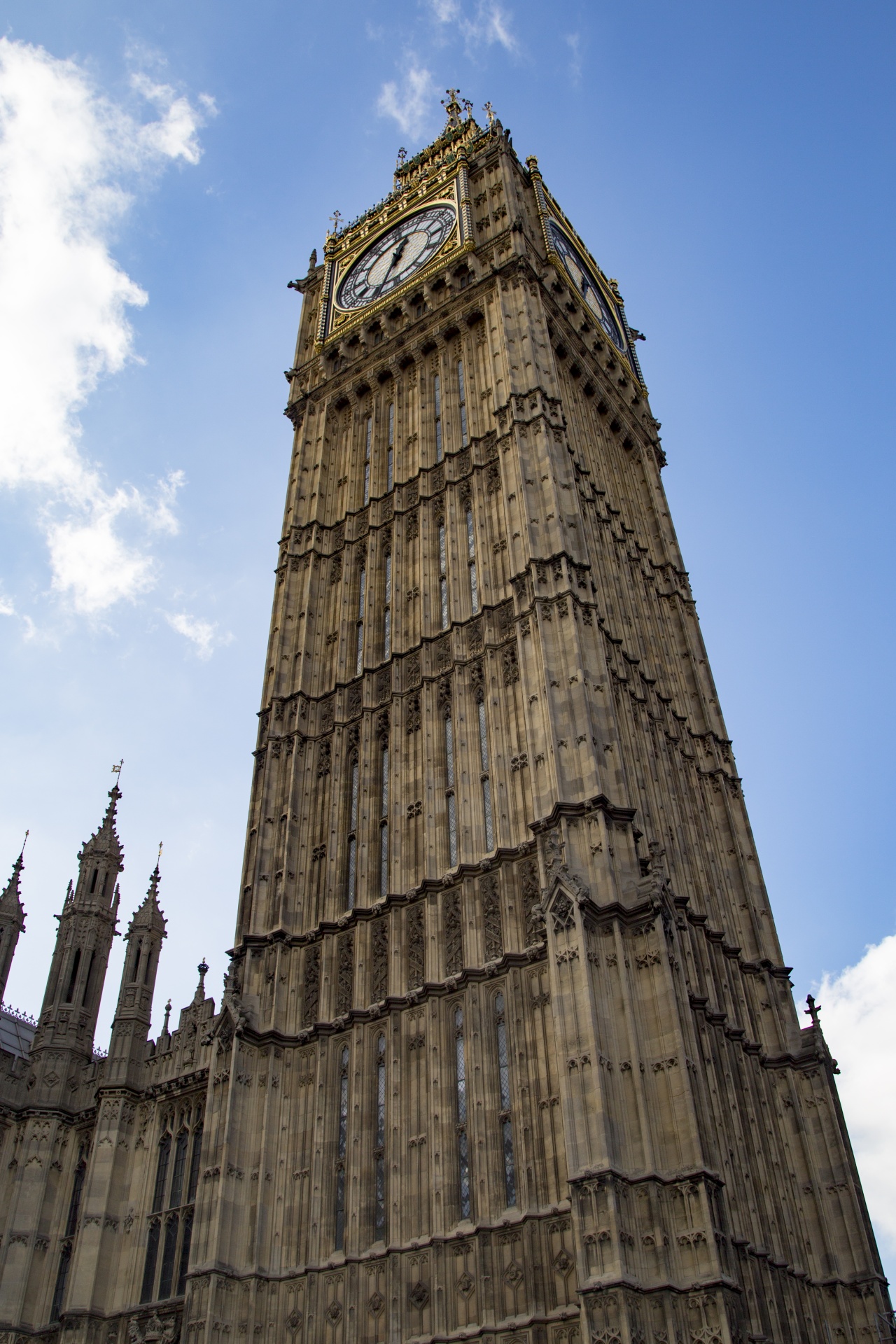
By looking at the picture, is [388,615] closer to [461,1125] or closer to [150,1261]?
[461,1125]

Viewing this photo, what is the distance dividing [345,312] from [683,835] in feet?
86.0

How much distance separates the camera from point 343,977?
26453 millimetres

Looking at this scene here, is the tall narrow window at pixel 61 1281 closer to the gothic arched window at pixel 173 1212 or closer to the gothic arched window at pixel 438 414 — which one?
the gothic arched window at pixel 173 1212

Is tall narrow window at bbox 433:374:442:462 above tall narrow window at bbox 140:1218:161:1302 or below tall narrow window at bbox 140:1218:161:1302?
above

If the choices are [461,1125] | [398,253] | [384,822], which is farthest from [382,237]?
[461,1125]

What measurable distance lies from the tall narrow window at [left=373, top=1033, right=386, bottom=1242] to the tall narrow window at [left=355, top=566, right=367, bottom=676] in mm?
11559

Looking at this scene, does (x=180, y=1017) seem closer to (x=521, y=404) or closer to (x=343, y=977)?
(x=343, y=977)

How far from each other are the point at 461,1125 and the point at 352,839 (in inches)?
342

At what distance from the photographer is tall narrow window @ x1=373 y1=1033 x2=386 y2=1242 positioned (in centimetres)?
2230

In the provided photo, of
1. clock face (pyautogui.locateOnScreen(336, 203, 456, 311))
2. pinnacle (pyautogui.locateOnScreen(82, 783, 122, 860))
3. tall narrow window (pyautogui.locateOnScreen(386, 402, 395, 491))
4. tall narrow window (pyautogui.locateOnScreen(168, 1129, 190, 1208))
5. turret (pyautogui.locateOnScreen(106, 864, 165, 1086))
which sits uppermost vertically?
clock face (pyautogui.locateOnScreen(336, 203, 456, 311))

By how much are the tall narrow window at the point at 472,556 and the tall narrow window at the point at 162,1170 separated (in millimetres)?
14696

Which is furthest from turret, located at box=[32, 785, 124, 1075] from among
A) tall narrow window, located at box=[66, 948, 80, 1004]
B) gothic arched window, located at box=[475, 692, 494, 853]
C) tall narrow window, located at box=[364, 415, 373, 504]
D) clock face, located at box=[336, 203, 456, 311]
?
clock face, located at box=[336, 203, 456, 311]

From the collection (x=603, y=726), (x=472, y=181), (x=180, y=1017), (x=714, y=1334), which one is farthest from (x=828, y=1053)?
(x=472, y=181)

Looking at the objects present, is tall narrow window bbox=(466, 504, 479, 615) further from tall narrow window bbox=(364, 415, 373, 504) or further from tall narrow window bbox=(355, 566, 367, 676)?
tall narrow window bbox=(364, 415, 373, 504)
